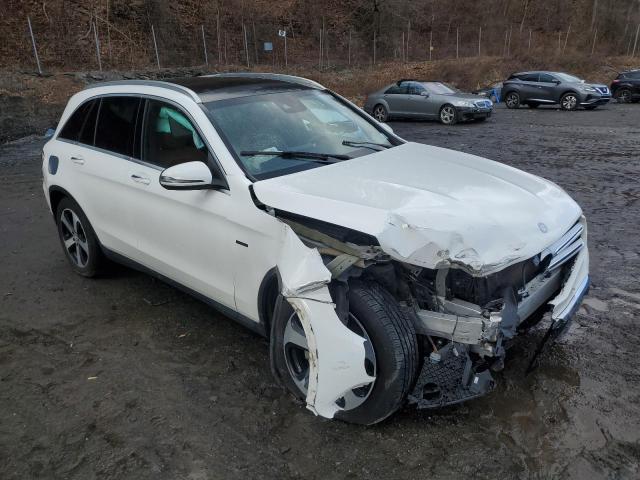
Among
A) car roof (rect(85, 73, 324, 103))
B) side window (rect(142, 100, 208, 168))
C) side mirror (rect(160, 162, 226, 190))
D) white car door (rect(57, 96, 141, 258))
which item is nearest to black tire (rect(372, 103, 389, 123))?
car roof (rect(85, 73, 324, 103))

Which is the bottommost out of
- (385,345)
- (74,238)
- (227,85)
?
(74,238)

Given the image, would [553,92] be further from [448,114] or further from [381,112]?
[381,112]

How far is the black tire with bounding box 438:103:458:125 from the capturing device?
17125mm

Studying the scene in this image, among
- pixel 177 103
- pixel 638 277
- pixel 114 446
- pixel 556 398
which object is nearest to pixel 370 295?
pixel 556 398

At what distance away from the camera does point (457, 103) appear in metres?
17.0

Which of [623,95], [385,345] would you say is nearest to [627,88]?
[623,95]

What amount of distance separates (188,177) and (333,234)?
39.3 inches

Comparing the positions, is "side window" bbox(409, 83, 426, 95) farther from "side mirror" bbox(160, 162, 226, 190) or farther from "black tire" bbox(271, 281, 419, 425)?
"black tire" bbox(271, 281, 419, 425)

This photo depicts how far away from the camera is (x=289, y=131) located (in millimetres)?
3822

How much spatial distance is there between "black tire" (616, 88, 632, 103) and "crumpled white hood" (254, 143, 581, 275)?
79.6ft

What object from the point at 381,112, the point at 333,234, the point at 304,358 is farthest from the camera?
the point at 381,112

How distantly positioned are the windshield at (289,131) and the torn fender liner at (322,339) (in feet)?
2.96

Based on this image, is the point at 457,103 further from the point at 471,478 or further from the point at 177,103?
the point at 471,478

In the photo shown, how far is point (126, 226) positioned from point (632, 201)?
6276mm
